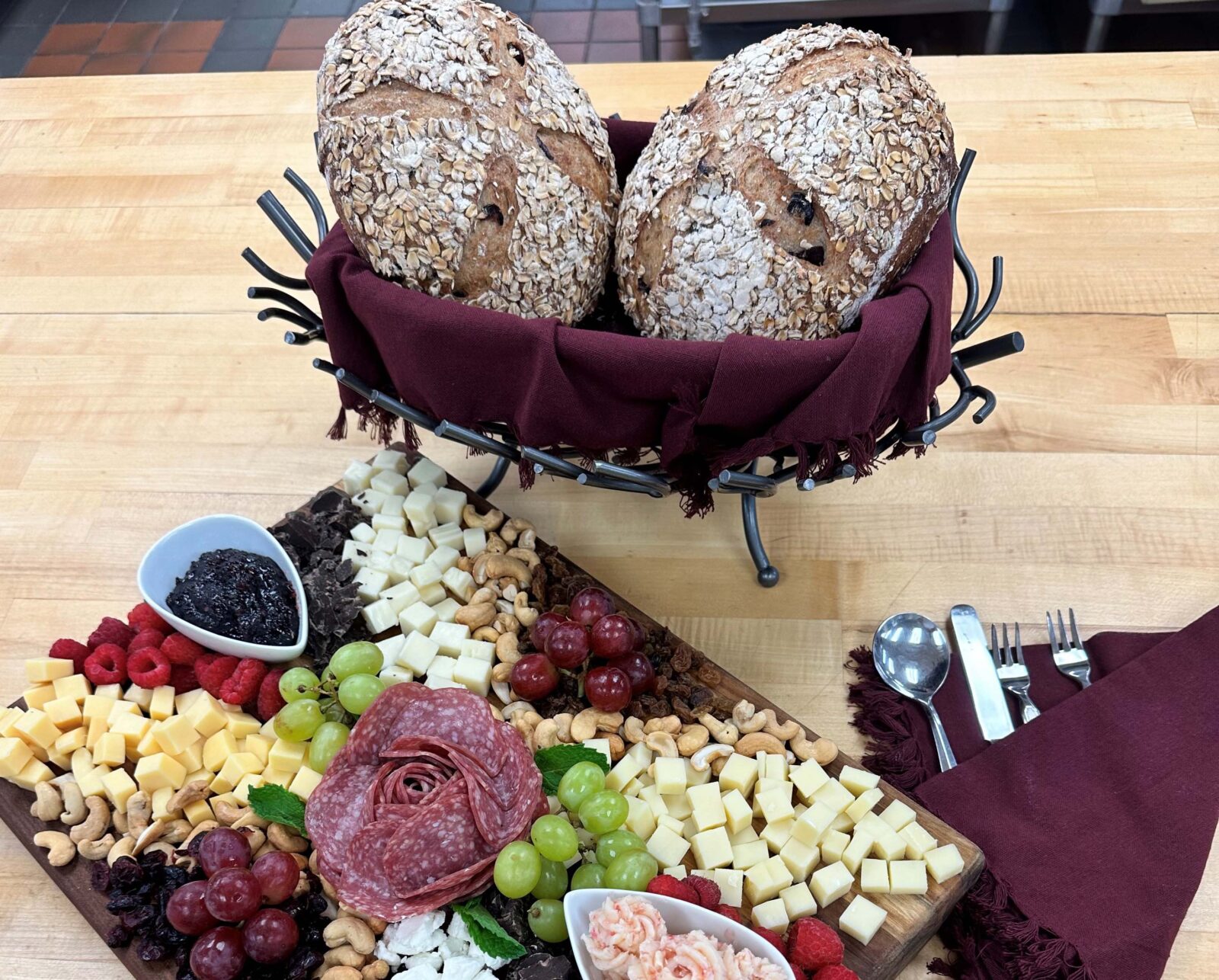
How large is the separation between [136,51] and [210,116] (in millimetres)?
1754

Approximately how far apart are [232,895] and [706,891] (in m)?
0.35

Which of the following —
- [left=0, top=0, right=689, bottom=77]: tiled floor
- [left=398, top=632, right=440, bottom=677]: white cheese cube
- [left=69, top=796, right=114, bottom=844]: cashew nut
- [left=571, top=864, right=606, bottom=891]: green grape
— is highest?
[left=398, top=632, right=440, bottom=677]: white cheese cube

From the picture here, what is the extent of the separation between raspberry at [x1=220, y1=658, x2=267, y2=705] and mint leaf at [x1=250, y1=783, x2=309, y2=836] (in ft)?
0.31

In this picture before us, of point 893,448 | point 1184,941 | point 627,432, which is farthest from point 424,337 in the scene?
point 1184,941

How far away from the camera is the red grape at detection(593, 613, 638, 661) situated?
949 millimetres

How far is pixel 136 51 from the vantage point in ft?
10.1

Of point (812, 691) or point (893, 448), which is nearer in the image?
point (893, 448)

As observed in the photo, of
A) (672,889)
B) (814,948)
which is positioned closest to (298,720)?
(672,889)

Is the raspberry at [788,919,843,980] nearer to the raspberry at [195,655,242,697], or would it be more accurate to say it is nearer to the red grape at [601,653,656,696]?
the red grape at [601,653,656,696]

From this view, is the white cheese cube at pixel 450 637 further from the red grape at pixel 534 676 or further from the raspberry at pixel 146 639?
the raspberry at pixel 146 639

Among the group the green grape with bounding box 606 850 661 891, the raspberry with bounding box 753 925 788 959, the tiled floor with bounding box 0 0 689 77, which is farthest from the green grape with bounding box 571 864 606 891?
the tiled floor with bounding box 0 0 689 77

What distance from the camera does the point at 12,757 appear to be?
94 centimetres

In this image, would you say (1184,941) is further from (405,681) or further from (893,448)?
(405,681)

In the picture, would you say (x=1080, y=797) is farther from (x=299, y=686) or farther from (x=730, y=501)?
(x=299, y=686)
